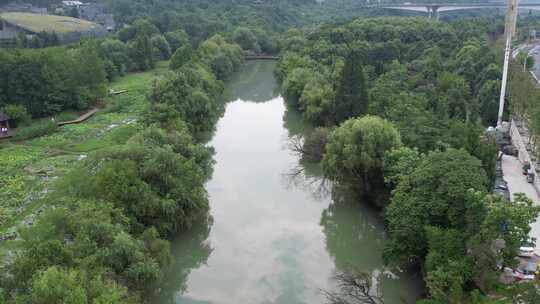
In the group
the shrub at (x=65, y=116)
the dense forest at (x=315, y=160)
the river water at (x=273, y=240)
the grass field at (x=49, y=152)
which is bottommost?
the river water at (x=273, y=240)

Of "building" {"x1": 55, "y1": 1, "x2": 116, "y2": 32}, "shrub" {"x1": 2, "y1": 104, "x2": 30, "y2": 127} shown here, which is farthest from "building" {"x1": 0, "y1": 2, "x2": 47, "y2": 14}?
"shrub" {"x1": 2, "y1": 104, "x2": 30, "y2": 127}

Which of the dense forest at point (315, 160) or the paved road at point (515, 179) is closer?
the dense forest at point (315, 160)

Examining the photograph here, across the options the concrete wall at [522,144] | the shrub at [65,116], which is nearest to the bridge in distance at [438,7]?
the concrete wall at [522,144]

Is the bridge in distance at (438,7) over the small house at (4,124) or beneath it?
over

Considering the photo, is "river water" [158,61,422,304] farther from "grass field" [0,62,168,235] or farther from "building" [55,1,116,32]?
"building" [55,1,116,32]

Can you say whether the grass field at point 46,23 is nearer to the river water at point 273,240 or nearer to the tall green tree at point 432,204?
the river water at point 273,240

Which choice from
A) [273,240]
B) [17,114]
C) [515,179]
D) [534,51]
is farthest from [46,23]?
[515,179]

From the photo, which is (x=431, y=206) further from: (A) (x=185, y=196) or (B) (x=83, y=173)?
(B) (x=83, y=173)

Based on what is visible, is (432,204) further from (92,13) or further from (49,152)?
(92,13)
